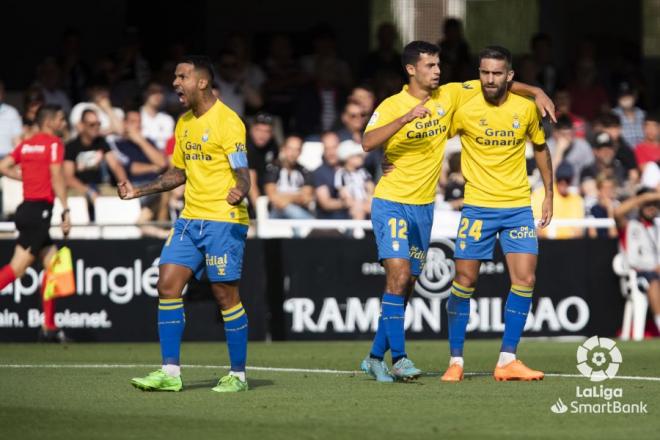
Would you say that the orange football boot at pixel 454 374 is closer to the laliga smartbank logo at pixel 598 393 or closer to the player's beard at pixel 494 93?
the laliga smartbank logo at pixel 598 393

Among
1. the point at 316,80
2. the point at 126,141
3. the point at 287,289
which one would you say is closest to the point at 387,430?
the point at 287,289

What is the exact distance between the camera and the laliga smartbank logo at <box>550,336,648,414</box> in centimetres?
948

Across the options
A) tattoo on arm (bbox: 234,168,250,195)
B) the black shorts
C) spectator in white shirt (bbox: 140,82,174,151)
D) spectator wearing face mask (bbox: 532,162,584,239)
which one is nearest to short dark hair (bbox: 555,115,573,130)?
spectator wearing face mask (bbox: 532,162,584,239)

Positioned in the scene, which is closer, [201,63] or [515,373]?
[201,63]

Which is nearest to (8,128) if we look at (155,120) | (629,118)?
(155,120)

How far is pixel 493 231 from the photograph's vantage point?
452 inches

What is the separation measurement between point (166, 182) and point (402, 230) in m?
1.82

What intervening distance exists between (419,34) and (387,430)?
91.1ft

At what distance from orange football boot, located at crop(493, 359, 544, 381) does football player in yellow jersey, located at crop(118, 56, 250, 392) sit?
6.78 ft

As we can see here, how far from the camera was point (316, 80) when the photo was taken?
21.3 m

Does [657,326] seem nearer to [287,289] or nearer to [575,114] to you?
[287,289]

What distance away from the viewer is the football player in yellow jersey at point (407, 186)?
11148 millimetres

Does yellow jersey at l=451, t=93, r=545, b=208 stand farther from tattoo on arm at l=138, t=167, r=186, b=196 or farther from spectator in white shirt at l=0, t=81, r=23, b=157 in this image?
spectator in white shirt at l=0, t=81, r=23, b=157

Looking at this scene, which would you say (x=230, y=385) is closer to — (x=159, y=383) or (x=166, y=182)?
(x=159, y=383)
